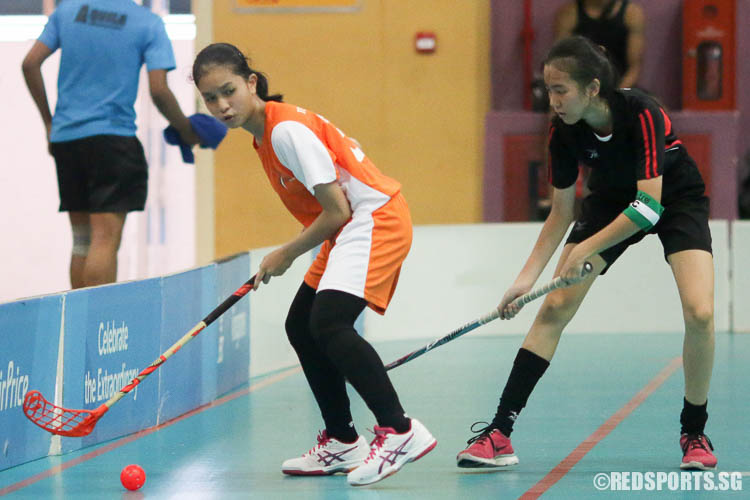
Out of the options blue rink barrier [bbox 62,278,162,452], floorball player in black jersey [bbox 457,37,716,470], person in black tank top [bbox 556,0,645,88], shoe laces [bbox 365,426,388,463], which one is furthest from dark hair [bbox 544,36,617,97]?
person in black tank top [bbox 556,0,645,88]

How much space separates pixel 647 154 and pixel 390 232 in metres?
0.77

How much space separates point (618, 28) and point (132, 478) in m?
5.53

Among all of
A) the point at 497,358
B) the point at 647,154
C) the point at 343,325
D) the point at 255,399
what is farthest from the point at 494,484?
the point at 497,358

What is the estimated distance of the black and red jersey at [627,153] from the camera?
10.7 ft

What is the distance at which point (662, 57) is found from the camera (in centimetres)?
823

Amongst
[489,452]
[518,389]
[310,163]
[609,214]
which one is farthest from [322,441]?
[609,214]

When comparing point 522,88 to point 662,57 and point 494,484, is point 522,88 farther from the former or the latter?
point 494,484

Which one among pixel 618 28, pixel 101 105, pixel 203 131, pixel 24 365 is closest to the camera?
pixel 24 365

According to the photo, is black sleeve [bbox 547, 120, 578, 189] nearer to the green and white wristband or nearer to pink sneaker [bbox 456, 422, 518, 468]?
the green and white wristband

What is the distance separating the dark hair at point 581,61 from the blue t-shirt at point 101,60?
6.97 feet

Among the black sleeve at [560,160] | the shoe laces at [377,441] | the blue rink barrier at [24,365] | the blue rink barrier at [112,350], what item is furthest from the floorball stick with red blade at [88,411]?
the black sleeve at [560,160]

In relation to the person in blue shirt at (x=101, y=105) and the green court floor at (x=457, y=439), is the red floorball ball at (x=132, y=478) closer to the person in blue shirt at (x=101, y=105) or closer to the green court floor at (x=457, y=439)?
the green court floor at (x=457, y=439)

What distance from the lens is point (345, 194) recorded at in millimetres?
3379

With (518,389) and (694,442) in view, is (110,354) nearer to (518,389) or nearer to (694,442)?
(518,389)
